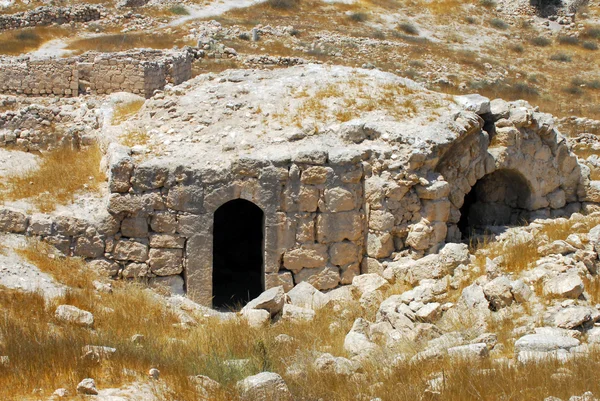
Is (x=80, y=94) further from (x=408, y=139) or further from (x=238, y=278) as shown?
(x=408, y=139)

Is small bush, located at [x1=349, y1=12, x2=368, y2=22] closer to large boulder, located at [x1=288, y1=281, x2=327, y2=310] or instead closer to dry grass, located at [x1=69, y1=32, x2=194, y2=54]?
dry grass, located at [x1=69, y1=32, x2=194, y2=54]

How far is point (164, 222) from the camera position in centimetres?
1091

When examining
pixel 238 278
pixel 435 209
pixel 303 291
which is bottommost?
pixel 238 278

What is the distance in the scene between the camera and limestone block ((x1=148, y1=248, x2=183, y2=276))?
433 inches

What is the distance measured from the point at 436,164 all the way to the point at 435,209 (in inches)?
28.8

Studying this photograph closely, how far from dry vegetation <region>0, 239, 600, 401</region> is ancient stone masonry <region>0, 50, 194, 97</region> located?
11.3 meters

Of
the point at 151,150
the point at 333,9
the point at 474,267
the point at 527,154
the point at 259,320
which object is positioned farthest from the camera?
the point at 333,9

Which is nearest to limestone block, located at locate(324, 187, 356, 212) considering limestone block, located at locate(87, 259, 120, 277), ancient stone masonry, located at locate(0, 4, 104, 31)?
limestone block, located at locate(87, 259, 120, 277)

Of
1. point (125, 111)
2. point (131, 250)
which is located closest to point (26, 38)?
point (125, 111)

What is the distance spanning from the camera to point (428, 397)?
593cm

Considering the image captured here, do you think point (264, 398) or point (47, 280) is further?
point (47, 280)

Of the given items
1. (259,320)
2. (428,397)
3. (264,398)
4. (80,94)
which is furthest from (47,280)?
(80,94)

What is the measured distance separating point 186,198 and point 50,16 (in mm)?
24686

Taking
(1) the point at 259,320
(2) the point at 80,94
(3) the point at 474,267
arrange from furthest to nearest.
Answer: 1. (2) the point at 80,94
2. (3) the point at 474,267
3. (1) the point at 259,320
